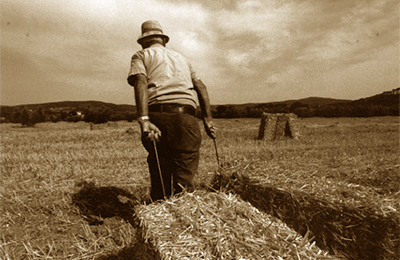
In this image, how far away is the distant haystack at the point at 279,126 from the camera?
1288 cm

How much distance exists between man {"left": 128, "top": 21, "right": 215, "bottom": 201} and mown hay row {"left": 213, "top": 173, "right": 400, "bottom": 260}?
0.85 metres

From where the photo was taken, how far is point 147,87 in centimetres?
327

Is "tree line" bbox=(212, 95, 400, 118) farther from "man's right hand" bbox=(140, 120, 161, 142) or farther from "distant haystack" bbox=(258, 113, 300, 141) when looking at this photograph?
"man's right hand" bbox=(140, 120, 161, 142)

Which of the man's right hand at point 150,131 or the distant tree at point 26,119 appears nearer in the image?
the man's right hand at point 150,131

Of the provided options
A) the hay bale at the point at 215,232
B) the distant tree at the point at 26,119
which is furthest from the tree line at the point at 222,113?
the hay bale at the point at 215,232

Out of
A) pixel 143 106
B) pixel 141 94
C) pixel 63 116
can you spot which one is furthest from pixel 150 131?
pixel 63 116

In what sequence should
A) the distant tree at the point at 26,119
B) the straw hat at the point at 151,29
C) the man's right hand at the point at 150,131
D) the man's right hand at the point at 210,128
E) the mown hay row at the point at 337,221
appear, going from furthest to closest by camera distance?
the distant tree at the point at 26,119 < the man's right hand at the point at 210,128 < the straw hat at the point at 151,29 < the man's right hand at the point at 150,131 < the mown hay row at the point at 337,221

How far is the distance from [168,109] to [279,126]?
10.6m

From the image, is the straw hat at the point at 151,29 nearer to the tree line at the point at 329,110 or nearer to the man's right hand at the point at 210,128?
the man's right hand at the point at 210,128

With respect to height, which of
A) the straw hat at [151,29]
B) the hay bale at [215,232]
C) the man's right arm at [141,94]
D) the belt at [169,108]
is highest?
the straw hat at [151,29]

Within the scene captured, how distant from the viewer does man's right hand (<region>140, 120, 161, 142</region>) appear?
3027 millimetres

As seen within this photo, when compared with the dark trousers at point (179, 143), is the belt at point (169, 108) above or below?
above

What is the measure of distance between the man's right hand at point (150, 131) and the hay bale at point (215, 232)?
84 cm

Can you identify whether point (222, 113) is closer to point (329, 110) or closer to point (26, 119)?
point (329, 110)
